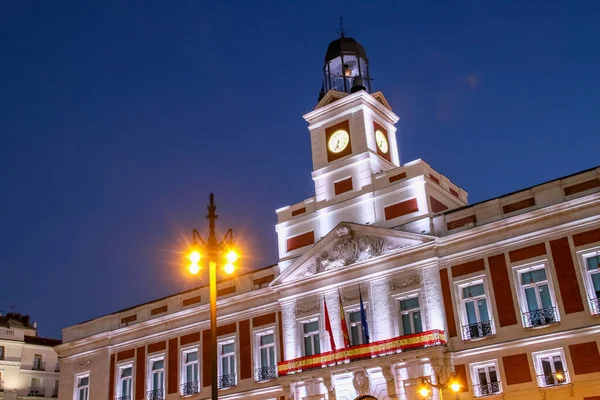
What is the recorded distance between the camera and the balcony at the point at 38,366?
4900 centimetres

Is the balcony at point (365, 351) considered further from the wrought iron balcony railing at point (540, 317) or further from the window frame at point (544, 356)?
the window frame at point (544, 356)

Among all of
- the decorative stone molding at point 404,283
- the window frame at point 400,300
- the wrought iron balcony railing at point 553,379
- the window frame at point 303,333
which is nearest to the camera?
the wrought iron balcony railing at point 553,379

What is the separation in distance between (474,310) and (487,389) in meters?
3.06

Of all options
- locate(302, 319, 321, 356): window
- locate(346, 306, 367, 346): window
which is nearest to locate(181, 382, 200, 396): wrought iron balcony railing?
locate(302, 319, 321, 356): window

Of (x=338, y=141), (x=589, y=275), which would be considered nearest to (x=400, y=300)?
(x=589, y=275)

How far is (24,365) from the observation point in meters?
48.4

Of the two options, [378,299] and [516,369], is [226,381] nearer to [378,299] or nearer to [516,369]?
[378,299]

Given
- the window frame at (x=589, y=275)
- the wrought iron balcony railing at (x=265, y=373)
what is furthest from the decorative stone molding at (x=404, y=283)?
the wrought iron balcony railing at (x=265, y=373)

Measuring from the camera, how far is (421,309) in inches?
1105

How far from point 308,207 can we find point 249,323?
6303 millimetres

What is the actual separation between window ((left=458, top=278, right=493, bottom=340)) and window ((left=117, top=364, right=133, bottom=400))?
19068 millimetres

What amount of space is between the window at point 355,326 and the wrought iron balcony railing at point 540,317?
23.2 feet

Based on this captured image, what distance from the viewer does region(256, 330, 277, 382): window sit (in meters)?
32.2

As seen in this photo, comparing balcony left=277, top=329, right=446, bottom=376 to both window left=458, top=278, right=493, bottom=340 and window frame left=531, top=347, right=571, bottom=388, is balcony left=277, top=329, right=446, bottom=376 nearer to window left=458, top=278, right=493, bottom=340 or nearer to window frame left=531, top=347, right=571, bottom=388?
window left=458, top=278, right=493, bottom=340
